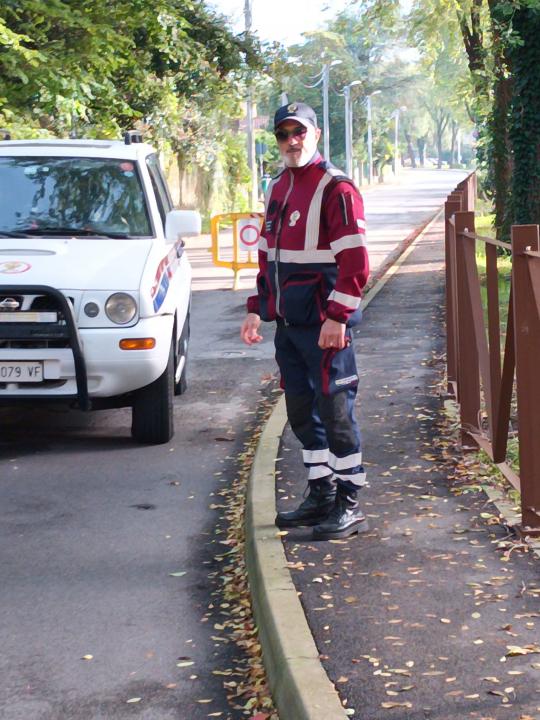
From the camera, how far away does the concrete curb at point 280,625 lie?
4145 millimetres

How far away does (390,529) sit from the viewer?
613 centimetres

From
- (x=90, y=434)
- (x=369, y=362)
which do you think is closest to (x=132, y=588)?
(x=90, y=434)

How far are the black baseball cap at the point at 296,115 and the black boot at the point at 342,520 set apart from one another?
5.56 ft

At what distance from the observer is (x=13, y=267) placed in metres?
8.05

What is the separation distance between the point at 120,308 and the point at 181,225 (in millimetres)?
1112

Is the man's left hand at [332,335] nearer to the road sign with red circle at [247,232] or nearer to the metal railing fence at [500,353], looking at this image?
the metal railing fence at [500,353]

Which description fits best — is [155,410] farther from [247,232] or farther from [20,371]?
[247,232]

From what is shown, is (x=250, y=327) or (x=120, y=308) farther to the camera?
(x=120, y=308)

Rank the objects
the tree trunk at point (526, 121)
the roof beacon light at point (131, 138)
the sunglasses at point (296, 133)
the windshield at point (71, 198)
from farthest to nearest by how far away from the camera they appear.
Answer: the tree trunk at point (526, 121) < the roof beacon light at point (131, 138) < the windshield at point (71, 198) < the sunglasses at point (296, 133)

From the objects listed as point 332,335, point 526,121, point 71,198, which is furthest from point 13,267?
point 526,121

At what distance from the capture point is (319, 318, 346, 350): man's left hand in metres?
5.74

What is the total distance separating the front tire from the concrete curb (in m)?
A: 1.28

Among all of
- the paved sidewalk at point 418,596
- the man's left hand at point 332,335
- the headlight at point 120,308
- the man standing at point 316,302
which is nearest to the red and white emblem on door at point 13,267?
the headlight at point 120,308

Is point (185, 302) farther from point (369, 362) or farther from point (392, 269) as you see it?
point (392, 269)
